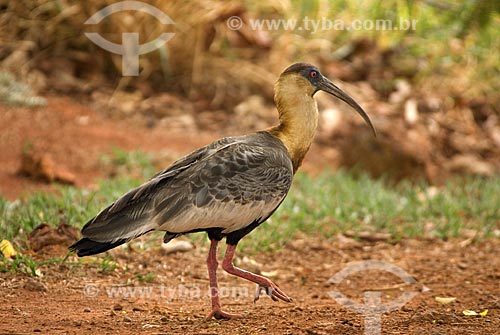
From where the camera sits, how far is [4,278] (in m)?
5.22

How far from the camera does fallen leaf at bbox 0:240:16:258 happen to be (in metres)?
5.49

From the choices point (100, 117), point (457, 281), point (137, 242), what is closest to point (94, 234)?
point (137, 242)

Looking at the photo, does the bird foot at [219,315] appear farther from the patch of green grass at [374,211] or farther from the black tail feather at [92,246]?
the patch of green grass at [374,211]

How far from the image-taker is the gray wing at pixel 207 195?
15.0 ft

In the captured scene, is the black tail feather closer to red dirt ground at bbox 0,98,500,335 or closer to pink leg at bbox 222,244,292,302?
red dirt ground at bbox 0,98,500,335

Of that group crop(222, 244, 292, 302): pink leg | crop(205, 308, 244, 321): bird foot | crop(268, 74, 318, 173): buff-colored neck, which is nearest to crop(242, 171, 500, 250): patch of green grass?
crop(268, 74, 318, 173): buff-colored neck

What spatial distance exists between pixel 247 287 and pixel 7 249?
1764mm

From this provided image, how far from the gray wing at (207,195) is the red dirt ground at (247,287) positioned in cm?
56

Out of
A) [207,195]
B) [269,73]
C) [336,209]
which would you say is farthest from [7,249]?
[269,73]

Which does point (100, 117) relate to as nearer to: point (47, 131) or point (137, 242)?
point (47, 131)

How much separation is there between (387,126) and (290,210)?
9.51 feet

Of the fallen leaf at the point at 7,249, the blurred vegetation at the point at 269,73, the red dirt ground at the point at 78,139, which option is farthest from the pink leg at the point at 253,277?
the blurred vegetation at the point at 269,73

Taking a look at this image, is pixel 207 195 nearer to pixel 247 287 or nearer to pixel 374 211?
pixel 247 287

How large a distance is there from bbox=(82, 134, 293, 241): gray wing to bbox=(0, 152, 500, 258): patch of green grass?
162cm
